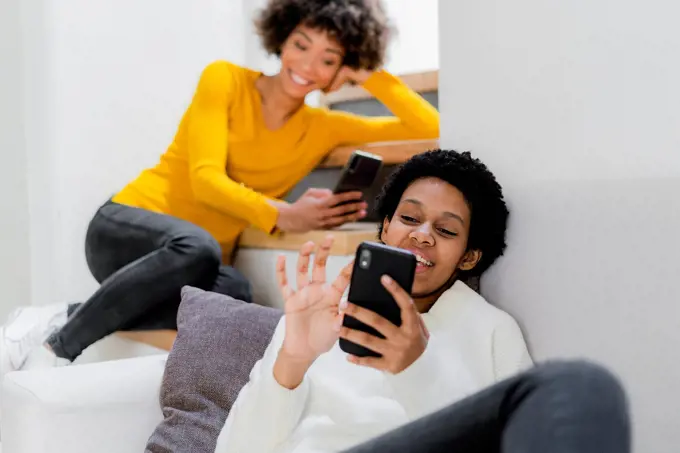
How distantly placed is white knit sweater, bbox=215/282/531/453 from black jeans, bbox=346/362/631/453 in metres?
0.24

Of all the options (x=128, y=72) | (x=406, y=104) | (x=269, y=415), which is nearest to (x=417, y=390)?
(x=269, y=415)

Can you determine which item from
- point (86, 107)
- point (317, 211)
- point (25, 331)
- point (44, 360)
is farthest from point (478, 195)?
point (86, 107)

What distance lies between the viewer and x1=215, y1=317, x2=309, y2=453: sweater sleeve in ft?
2.68

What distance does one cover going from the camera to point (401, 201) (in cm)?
98

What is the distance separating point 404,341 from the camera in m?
0.79

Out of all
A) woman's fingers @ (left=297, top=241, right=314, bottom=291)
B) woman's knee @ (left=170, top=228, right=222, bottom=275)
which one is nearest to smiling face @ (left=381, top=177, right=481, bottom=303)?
woman's fingers @ (left=297, top=241, right=314, bottom=291)

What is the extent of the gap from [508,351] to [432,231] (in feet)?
0.62

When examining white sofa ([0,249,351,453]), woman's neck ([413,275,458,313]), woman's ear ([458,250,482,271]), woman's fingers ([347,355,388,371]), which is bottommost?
white sofa ([0,249,351,453])

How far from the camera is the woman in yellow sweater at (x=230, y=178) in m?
1.48

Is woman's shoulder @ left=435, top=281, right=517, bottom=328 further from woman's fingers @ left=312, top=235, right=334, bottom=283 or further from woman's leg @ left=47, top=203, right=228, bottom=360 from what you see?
woman's leg @ left=47, top=203, right=228, bottom=360

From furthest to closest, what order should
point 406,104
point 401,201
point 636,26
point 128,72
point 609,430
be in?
point 128,72
point 406,104
point 401,201
point 636,26
point 609,430

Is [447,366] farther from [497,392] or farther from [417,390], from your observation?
[497,392]

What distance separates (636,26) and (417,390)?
0.50 meters

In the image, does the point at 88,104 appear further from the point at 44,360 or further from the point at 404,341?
the point at 404,341
